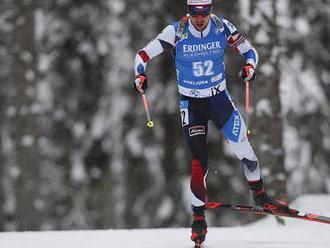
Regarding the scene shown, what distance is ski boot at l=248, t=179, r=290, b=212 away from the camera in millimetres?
8812

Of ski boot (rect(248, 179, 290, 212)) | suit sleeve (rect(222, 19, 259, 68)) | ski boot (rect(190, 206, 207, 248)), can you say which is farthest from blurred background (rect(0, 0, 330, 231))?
ski boot (rect(190, 206, 207, 248))

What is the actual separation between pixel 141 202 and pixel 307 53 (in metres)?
5.28

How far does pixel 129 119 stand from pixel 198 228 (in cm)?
962

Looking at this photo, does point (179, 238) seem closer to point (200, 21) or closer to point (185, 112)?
point (185, 112)

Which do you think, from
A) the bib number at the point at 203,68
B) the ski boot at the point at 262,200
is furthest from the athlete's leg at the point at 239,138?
the bib number at the point at 203,68

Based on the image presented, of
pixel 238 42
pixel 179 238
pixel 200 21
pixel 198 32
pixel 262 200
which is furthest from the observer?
pixel 179 238

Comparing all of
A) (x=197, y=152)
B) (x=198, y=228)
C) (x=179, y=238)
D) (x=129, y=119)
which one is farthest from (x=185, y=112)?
(x=129, y=119)

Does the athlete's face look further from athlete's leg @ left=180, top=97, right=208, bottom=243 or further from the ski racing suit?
athlete's leg @ left=180, top=97, right=208, bottom=243

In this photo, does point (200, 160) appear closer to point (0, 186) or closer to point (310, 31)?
point (310, 31)

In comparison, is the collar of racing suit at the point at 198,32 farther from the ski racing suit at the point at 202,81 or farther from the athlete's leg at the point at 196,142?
the athlete's leg at the point at 196,142

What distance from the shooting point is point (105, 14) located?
692 inches

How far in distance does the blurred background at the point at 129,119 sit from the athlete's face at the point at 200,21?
268 inches

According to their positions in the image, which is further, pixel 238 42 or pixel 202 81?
pixel 238 42

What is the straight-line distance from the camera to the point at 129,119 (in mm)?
18016
